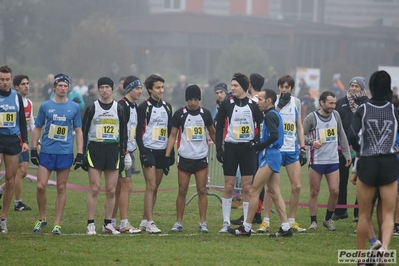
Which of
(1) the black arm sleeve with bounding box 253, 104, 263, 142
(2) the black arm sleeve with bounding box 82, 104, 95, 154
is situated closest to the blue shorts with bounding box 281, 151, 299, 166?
(1) the black arm sleeve with bounding box 253, 104, 263, 142

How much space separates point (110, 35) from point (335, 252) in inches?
1753

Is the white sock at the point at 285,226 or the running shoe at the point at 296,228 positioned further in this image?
the running shoe at the point at 296,228

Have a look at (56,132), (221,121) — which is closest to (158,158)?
(221,121)

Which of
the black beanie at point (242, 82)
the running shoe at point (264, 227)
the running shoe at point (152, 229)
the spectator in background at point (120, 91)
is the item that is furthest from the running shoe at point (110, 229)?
the spectator in background at point (120, 91)

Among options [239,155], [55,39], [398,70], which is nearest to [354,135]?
[239,155]

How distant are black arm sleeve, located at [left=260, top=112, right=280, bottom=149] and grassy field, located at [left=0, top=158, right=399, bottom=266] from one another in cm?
130

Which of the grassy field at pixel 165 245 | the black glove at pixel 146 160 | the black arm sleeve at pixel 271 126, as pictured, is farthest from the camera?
the black glove at pixel 146 160

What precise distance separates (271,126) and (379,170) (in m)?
2.24

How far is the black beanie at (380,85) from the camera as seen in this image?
8516 mm

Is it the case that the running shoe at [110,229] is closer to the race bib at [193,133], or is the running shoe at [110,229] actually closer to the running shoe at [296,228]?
the race bib at [193,133]

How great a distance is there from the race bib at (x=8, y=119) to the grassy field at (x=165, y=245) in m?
1.48

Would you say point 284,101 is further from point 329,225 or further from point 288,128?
point 329,225

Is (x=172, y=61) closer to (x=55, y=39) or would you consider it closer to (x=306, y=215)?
(x=55, y=39)

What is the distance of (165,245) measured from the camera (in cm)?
982
